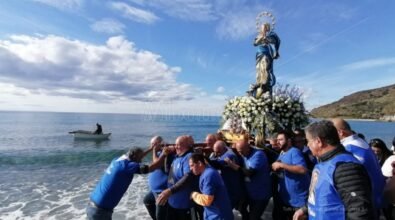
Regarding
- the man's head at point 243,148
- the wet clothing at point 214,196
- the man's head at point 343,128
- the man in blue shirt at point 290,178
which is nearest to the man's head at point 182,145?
the man's head at point 243,148

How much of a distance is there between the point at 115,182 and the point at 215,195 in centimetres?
175

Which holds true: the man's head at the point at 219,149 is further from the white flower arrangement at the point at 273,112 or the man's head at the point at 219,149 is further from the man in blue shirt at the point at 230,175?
the white flower arrangement at the point at 273,112

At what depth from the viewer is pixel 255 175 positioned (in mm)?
5582

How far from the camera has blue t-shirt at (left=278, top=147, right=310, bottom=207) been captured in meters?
5.03

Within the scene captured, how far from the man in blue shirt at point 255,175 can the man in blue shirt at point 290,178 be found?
0.27 meters

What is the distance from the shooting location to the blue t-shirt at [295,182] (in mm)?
5027

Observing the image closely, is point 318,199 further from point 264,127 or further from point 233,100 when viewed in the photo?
point 233,100

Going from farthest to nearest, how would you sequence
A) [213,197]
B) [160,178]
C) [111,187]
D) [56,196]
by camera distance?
[56,196]
[160,178]
[111,187]
[213,197]

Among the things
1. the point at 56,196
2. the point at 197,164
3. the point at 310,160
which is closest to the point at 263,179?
the point at 310,160

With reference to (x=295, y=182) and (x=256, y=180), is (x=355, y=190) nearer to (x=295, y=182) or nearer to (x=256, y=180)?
(x=295, y=182)

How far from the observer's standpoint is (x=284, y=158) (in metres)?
5.17

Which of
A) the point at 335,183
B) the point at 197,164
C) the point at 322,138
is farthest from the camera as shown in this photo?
the point at 197,164

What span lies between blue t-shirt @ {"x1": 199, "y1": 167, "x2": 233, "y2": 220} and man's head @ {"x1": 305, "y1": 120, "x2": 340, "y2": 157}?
5.53 feet

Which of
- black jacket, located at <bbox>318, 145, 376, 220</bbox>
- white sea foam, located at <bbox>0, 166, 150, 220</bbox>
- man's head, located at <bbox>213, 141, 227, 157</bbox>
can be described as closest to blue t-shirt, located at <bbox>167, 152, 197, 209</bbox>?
man's head, located at <bbox>213, 141, 227, 157</bbox>
